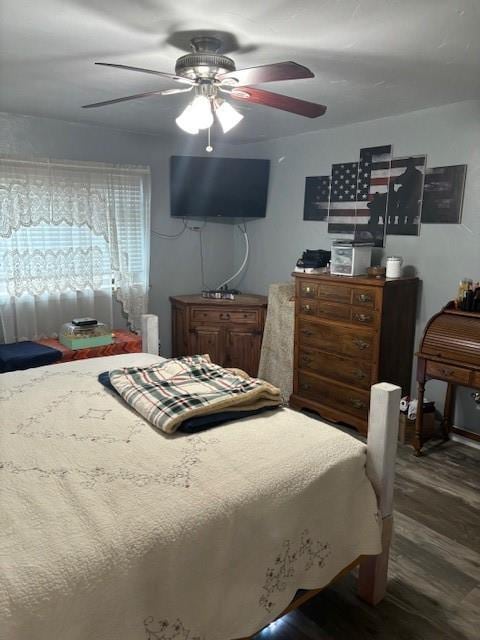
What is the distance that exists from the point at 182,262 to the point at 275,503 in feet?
11.7

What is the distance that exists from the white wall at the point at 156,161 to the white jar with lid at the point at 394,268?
2083 millimetres

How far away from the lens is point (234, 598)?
140 cm

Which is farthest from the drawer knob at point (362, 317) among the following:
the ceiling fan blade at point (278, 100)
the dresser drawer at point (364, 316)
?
the ceiling fan blade at point (278, 100)

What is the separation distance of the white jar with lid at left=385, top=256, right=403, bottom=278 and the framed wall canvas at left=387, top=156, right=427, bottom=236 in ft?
0.95

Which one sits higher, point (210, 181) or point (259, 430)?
point (210, 181)

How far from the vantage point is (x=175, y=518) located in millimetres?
1340

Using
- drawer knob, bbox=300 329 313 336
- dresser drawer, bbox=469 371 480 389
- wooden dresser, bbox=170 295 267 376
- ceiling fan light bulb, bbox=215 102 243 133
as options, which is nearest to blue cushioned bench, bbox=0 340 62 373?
wooden dresser, bbox=170 295 267 376

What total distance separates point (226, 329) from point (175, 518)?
3.11 meters

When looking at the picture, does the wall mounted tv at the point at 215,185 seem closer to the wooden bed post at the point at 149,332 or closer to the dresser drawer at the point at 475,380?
the wooden bed post at the point at 149,332

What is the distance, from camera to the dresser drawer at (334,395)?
3477 millimetres

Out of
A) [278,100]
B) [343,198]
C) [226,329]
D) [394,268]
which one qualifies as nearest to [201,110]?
[278,100]

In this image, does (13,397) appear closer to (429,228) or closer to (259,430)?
(259,430)

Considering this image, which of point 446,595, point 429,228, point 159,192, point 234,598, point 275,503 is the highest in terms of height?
point 159,192

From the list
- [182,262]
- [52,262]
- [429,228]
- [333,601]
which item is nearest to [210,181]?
[182,262]
